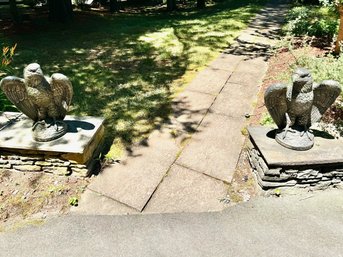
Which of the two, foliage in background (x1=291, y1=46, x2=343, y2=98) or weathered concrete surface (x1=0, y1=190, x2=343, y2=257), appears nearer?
weathered concrete surface (x1=0, y1=190, x2=343, y2=257)

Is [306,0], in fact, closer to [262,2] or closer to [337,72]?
[262,2]

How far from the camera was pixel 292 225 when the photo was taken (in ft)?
13.1

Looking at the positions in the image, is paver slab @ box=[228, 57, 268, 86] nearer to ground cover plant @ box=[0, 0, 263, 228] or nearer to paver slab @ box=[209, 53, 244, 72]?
paver slab @ box=[209, 53, 244, 72]

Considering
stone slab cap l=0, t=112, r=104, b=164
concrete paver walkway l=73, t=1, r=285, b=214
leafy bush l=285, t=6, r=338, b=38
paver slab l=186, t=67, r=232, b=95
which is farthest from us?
leafy bush l=285, t=6, r=338, b=38

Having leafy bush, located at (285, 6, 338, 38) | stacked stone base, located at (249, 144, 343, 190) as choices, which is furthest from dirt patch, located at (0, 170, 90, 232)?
leafy bush, located at (285, 6, 338, 38)

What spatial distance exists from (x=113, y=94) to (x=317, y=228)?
505 centimetres

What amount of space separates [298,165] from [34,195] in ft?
12.2

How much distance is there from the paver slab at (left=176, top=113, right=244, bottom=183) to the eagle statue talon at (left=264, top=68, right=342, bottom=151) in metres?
0.91

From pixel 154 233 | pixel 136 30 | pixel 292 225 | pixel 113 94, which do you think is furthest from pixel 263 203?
pixel 136 30

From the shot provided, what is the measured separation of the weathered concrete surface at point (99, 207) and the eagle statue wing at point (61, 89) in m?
1.41

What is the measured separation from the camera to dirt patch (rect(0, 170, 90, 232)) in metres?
4.23

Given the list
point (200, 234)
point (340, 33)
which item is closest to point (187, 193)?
point (200, 234)

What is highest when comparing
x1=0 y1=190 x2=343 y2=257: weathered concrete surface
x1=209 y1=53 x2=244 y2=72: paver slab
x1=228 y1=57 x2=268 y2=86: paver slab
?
x1=209 y1=53 x2=244 y2=72: paver slab

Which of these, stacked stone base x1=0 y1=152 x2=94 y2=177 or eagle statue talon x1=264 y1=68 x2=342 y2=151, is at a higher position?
eagle statue talon x1=264 y1=68 x2=342 y2=151
